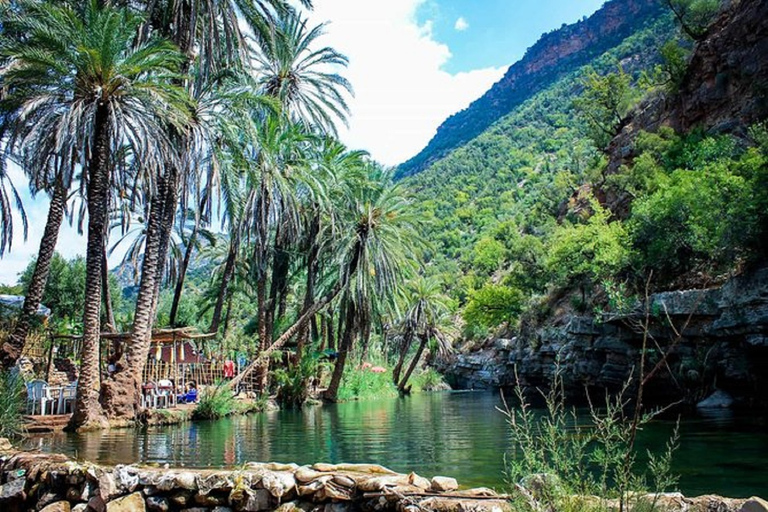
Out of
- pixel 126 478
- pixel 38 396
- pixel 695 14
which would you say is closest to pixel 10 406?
pixel 126 478

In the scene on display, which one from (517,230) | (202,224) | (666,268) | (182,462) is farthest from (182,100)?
(517,230)

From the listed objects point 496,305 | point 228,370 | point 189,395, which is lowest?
point 189,395

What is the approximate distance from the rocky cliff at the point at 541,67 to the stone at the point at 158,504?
428ft

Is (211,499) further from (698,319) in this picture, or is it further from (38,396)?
(698,319)

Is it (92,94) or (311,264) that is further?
(311,264)

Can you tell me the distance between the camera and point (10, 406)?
11266 millimetres

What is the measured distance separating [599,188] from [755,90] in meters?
15.6

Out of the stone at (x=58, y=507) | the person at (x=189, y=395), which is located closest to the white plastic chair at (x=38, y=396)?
the person at (x=189, y=395)

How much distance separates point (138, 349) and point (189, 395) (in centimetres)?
681

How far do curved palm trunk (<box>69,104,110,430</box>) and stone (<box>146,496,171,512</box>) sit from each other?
33.0 feet

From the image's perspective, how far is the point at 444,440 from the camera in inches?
545

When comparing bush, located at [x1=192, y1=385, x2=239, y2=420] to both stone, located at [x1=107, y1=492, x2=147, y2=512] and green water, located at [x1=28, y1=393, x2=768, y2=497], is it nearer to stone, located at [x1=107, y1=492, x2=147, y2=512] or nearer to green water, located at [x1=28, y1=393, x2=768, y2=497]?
green water, located at [x1=28, y1=393, x2=768, y2=497]

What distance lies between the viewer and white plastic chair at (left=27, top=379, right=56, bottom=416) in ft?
54.5

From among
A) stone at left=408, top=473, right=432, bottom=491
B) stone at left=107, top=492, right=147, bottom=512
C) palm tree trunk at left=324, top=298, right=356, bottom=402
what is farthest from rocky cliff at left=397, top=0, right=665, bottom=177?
stone at left=107, top=492, right=147, bottom=512
